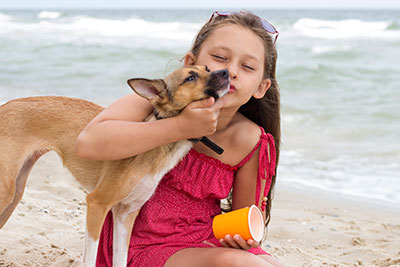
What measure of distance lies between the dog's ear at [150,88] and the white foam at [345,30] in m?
23.2

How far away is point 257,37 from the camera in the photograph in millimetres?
3225

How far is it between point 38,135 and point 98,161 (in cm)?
43

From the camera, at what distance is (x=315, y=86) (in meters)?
13.2

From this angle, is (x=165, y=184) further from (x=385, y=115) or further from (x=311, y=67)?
(x=311, y=67)

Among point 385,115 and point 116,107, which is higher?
point 116,107

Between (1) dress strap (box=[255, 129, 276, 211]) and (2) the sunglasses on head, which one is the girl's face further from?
(1) dress strap (box=[255, 129, 276, 211])

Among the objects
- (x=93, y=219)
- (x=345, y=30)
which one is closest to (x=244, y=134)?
(x=93, y=219)

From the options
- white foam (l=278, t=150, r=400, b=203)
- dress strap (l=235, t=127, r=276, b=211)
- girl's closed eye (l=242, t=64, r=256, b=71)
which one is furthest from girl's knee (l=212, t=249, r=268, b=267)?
white foam (l=278, t=150, r=400, b=203)

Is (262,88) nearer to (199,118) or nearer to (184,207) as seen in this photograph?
(199,118)

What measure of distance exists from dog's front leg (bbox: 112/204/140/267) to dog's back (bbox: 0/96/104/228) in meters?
0.31

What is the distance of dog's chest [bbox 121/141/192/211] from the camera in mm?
3020

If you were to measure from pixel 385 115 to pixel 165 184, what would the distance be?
7.73m

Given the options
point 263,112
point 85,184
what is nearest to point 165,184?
point 85,184

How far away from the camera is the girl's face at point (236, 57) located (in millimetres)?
3053
